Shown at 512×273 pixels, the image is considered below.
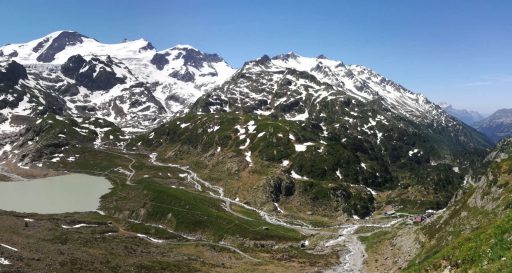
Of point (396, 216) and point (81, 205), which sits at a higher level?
point (81, 205)

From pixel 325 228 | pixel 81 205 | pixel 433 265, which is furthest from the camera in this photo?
pixel 81 205

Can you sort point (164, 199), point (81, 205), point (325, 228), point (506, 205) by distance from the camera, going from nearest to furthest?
point (506, 205) → point (325, 228) → point (164, 199) → point (81, 205)

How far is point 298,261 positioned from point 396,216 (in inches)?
2857

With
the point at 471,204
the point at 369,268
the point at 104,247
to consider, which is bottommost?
the point at 369,268

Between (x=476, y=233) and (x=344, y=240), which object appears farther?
(x=344, y=240)

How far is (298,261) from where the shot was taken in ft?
378

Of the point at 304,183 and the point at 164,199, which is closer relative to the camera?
the point at 164,199

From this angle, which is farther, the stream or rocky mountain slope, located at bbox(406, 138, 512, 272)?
the stream

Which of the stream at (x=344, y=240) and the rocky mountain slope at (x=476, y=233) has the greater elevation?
the rocky mountain slope at (x=476, y=233)

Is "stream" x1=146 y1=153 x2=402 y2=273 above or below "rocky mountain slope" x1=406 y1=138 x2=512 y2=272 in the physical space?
below

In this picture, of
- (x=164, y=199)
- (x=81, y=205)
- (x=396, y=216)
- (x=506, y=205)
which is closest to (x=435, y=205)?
(x=396, y=216)

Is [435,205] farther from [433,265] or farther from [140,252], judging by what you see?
[433,265]

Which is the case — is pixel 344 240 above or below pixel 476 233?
below

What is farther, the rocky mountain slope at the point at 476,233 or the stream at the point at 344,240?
the stream at the point at 344,240
